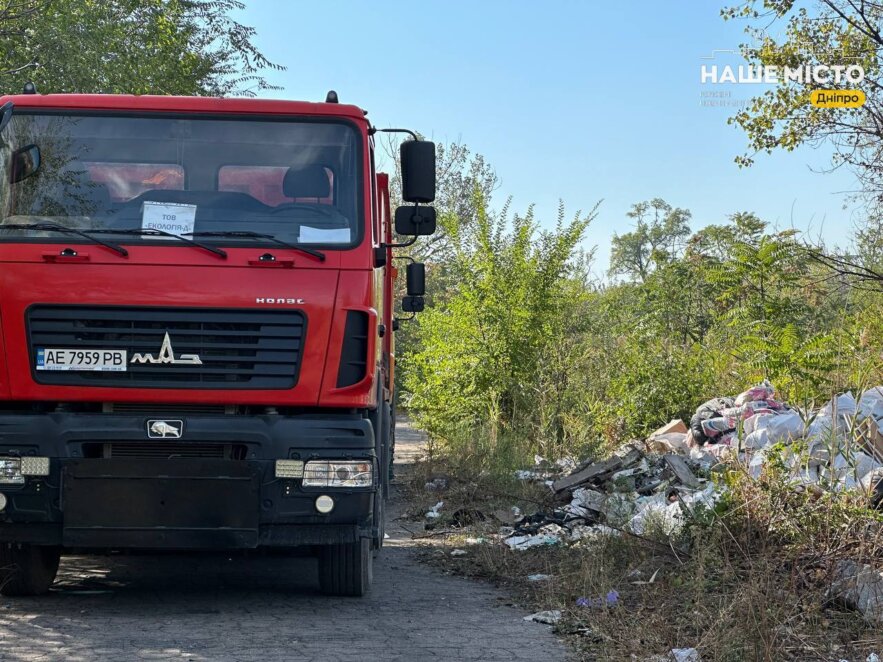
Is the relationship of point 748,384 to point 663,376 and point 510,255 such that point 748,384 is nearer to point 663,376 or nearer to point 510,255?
point 663,376

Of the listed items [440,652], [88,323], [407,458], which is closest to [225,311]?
[88,323]

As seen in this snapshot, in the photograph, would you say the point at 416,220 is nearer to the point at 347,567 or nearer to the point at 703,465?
the point at 347,567

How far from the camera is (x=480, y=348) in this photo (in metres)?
16.9

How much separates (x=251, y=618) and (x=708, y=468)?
4.76m

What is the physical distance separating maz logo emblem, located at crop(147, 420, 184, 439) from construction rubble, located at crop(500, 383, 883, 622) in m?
3.15

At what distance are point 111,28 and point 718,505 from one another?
33.3 ft

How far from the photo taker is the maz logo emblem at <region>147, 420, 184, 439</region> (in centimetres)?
634

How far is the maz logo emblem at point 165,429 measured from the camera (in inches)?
250

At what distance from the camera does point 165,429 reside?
20.8 ft

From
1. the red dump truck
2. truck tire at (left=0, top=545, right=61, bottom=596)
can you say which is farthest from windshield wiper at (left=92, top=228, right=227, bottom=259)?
truck tire at (left=0, top=545, right=61, bottom=596)

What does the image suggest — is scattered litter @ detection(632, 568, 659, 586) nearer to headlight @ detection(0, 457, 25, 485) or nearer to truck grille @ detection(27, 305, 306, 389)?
truck grille @ detection(27, 305, 306, 389)

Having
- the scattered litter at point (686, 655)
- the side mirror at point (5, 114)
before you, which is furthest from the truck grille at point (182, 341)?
the scattered litter at point (686, 655)

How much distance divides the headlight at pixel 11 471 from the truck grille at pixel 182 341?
474 millimetres

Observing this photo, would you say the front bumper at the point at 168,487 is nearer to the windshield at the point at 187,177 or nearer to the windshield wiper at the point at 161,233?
the windshield wiper at the point at 161,233
